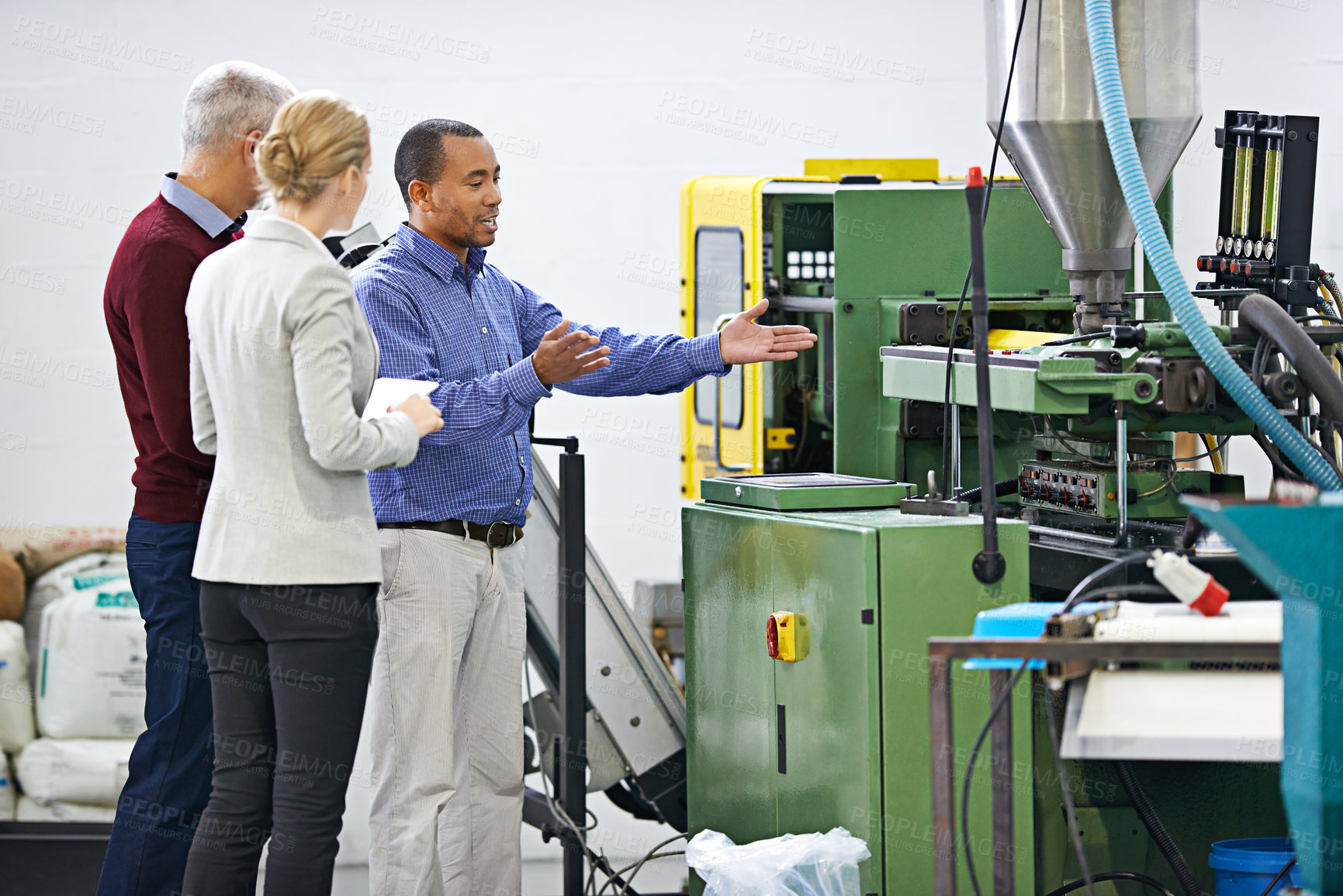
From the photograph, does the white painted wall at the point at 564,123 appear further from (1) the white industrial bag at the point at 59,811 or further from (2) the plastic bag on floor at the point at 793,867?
(2) the plastic bag on floor at the point at 793,867

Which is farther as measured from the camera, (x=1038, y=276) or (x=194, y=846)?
(x=1038, y=276)

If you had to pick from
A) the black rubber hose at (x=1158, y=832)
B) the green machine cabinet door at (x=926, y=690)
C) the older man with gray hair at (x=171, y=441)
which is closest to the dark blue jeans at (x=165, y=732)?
the older man with gray hair at (x=171, y=441)

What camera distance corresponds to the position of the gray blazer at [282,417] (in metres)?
1.85

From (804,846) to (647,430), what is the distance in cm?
237

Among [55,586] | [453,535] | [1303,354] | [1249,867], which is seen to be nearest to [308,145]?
[453,535]

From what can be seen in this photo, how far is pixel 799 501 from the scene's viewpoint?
2520 mm

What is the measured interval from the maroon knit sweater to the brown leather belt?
36 centimetres

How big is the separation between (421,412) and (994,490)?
85cm

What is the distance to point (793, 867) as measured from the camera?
2.26m

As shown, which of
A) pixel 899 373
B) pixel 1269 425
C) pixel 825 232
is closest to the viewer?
pixel 1269 425

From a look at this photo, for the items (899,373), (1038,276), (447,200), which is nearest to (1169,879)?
(899,373)

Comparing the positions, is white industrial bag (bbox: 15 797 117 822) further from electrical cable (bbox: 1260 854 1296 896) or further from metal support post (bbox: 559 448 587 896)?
electrical cable (bbox: 1260 854 1296 896)

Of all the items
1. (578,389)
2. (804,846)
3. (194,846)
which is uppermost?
(578,389)

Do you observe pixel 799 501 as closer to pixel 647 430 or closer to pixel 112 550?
pixel 647 430
